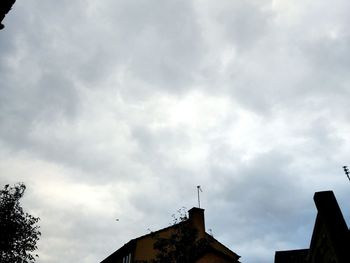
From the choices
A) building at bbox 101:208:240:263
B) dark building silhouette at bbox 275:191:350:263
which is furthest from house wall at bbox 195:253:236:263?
dark building silhouette at bbox 275:191:350:263

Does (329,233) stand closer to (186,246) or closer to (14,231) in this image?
(186,246)

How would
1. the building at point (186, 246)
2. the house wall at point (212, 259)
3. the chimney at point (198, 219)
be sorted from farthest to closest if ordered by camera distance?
the chimney at point (198, 219) < the house wall at point (212, 259) < the building at point (186, 246)

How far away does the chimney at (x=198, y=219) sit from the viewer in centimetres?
3053

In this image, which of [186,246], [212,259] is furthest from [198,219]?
[186,246]

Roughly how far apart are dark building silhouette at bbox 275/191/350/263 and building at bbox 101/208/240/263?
12.3 m

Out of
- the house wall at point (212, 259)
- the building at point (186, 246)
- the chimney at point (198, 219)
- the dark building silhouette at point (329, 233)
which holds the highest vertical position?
the chimney at point (198, 219)

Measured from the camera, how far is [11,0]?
862 centimetres

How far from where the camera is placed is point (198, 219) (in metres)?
30.9

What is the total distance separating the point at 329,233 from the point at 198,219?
63.1 ft

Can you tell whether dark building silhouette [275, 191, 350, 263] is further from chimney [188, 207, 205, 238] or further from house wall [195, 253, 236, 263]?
chimney [188, 207, 205, 238]

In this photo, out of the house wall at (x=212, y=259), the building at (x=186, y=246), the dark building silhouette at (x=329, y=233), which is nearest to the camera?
the dark building silhouette at (x=329, y=233)

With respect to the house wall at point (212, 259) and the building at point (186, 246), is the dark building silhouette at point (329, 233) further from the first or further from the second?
the house wall at point (212, 259)

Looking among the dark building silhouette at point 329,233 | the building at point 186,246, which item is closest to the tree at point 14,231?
the building at point 186,246

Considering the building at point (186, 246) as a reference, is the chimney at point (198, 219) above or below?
above
